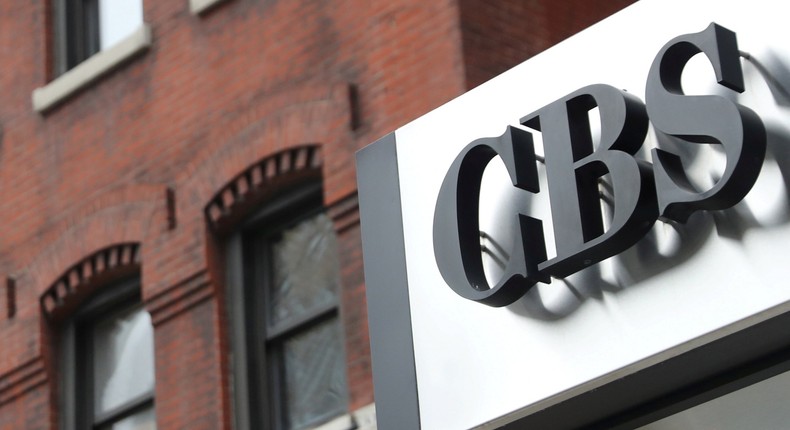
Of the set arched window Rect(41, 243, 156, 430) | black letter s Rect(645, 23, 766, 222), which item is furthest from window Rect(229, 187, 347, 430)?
black letter s Rect(645, 23, 766, 222)

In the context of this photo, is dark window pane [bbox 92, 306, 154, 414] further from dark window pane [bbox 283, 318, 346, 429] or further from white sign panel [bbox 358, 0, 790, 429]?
white sign panel [bbox 358, 0, 790, 429]

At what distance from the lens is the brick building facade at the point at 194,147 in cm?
1117

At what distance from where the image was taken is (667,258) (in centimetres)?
721

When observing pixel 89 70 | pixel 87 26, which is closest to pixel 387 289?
pixel 89 70

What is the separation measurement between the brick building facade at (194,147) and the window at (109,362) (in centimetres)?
6

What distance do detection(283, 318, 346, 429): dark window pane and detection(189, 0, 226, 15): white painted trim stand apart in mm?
2671

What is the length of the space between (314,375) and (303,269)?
804 mm

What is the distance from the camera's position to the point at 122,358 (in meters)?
13.0

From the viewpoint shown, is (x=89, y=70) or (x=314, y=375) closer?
(x=314, y=375)

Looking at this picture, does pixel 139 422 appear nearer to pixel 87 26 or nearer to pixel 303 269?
pixel 303 269

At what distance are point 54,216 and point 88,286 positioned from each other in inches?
28.5

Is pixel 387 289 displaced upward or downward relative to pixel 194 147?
downward

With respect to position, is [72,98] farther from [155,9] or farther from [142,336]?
[142,336]

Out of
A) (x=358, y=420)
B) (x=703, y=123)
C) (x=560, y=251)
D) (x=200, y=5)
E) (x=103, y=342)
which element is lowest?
(x=560, y=251)
